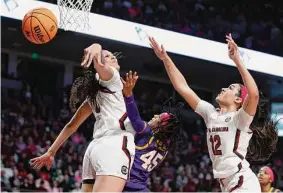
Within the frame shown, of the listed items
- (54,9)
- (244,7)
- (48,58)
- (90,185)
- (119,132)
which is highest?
(244,7)

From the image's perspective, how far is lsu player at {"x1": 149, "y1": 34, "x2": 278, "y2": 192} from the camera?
344 cm

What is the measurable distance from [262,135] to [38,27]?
1.86 metres

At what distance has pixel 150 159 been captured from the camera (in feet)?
12.8

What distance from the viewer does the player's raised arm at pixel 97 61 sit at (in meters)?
3.20

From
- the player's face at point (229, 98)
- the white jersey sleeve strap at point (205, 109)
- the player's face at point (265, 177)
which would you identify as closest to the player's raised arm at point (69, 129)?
the white jersey sleeve strap at point (205, 109)

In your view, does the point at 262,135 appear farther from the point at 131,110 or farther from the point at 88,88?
the point at 88,88

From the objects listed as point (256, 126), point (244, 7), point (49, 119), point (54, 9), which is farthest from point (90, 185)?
point (244, 7)

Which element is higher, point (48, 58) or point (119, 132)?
point (48, 58)

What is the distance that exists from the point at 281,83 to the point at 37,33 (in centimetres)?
949

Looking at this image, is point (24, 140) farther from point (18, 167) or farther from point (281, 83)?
point (281, 83)

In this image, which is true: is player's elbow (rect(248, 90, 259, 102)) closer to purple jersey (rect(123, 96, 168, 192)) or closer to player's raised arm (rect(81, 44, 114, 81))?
purple jersey (rect(123, 96, 168, 192))

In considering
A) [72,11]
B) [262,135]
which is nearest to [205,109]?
[262,135]

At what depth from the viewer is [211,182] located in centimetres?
1145

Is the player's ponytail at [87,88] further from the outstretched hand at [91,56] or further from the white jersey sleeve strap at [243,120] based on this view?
the white jersey sleeve strap at [243,120]
